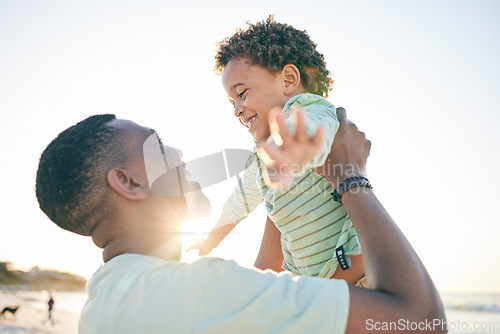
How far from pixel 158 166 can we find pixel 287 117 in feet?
2.86

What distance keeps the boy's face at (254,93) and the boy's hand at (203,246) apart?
1.10 m

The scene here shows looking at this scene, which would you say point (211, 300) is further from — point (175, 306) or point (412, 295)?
point (412, 295)

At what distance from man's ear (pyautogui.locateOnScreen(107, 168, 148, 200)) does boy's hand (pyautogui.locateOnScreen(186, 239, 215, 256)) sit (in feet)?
5.21

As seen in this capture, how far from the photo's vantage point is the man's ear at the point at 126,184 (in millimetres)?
1886

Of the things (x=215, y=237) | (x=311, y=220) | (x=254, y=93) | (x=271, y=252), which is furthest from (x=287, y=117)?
(x=215, y=237)

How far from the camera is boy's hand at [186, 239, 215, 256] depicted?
11.2 feet

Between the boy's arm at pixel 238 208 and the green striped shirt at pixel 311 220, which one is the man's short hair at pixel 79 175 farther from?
the boy's arm at pixel 238 208

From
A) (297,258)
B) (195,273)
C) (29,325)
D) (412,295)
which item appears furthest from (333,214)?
(29,325)

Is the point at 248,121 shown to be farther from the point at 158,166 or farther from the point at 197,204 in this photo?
the point at 158,166

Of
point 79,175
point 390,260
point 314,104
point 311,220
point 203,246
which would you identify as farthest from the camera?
point 203,246

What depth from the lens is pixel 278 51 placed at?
355 cm

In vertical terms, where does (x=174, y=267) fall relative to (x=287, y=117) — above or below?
below

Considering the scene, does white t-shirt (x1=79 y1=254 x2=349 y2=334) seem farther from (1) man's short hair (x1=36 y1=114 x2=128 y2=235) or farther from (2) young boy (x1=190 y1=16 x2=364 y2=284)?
(2) young boy (x1=190 y1=16 x2=364 y2=284)

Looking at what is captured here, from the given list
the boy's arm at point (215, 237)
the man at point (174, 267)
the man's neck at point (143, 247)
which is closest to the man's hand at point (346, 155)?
the man at point (174, 267)
